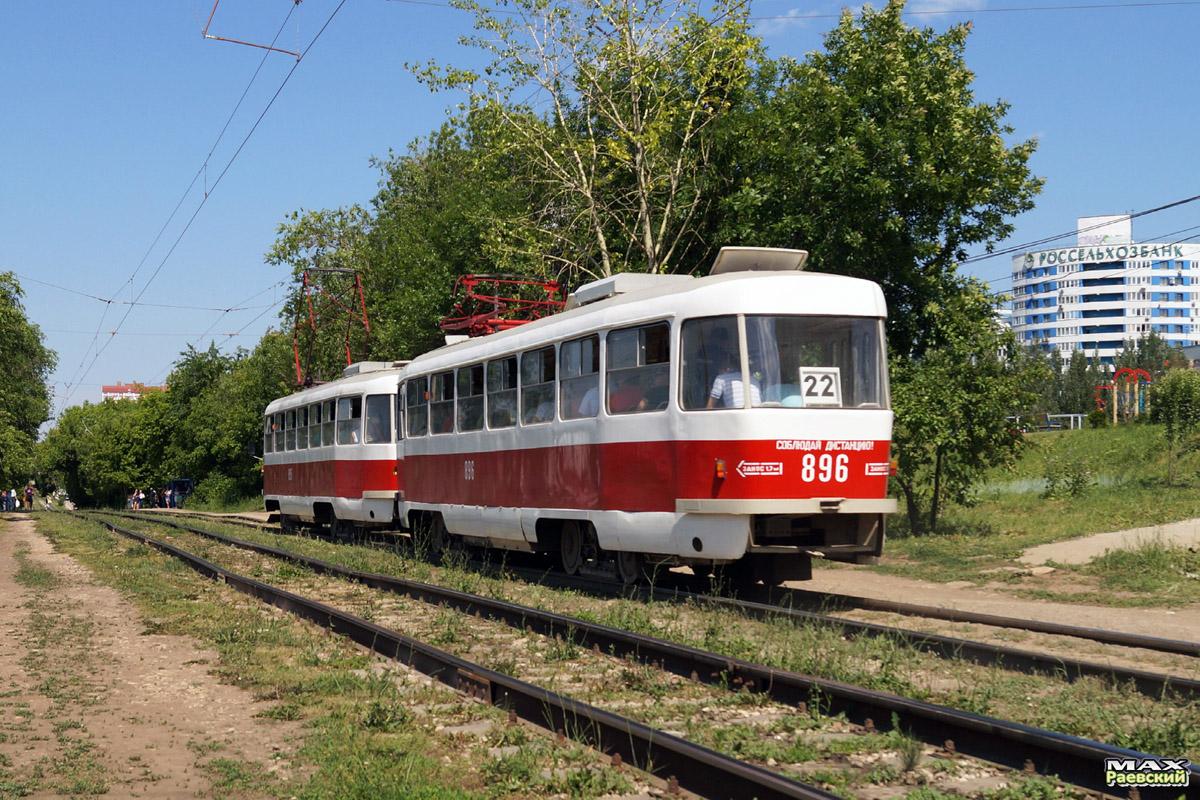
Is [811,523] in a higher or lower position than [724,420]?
lower

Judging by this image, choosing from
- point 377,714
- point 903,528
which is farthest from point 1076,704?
point 903,528

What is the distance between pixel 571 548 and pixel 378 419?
8.46 meters

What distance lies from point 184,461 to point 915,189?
70454 mm

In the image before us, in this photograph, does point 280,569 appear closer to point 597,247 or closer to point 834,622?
point 834,622

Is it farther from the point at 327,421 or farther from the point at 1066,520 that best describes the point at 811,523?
the point at 327,421

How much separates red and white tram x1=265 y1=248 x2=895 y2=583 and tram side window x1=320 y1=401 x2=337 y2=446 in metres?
9.90

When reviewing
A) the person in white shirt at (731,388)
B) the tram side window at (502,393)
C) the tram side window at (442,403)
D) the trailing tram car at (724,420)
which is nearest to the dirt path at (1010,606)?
the trailing tram car at (724,420)

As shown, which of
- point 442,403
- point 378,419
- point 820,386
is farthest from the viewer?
point 378,419

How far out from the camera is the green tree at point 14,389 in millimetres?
45800

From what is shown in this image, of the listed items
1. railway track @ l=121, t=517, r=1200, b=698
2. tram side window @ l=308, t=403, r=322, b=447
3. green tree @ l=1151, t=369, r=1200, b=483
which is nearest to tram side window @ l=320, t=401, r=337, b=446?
tram side window @ l=308, t=403, r=322, b=447

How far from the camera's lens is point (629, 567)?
13.0 meters

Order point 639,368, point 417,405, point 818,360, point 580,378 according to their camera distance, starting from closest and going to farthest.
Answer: point 818,360 → point 639,368 → point 580,378 → point 417,405

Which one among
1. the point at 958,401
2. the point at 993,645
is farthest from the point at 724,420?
the point at 958,401

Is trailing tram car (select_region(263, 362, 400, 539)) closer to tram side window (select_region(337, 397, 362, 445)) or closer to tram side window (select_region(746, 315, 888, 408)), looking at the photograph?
tram side window (select_region(337, 397, 362, 445))
